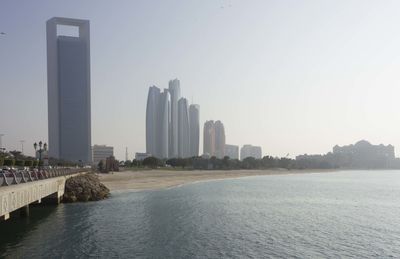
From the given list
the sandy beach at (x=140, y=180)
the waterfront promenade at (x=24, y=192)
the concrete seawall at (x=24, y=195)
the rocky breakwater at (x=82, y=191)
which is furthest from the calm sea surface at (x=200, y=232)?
the sandy beach at (x=140, y=180)

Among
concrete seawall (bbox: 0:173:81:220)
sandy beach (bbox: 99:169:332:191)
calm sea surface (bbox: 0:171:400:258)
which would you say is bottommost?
calm sea surface (bbox: 0:171:400:258)

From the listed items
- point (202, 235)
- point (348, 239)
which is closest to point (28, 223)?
point (202, 235)

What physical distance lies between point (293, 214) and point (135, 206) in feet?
63.1

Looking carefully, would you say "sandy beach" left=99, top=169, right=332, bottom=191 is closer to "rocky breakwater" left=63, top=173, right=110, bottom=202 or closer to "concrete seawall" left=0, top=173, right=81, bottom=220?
"rocky breakwater" left=63, top=173, right=110, bottom=202

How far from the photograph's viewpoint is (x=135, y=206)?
5525cm

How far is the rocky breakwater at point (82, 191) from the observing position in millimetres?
58359

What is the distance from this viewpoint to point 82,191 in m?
60.6

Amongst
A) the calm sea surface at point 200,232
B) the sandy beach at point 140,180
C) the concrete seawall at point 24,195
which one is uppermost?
the concrete seawall at point 24,195

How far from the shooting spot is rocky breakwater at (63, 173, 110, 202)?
58.4 meters

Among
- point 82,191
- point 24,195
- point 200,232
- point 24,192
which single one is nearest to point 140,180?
point 82,191

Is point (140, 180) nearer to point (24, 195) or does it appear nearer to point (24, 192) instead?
point (24, 195)

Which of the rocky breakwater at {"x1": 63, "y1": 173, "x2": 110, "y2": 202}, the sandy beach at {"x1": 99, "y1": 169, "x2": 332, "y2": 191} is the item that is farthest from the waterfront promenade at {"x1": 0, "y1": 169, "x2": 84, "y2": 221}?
the sandy beach at {"x1": 99, "y1": 169, "x2": 332, "y2": 191}

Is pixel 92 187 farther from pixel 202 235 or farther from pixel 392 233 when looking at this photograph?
pixel 392 233

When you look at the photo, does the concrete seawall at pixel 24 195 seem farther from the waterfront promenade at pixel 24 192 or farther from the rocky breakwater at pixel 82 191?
the rocky breakwater at pixel 82 191
